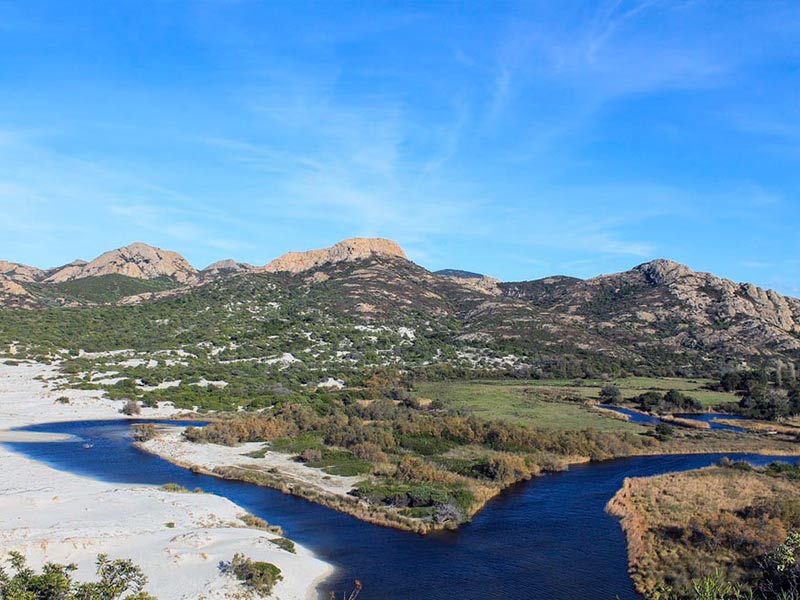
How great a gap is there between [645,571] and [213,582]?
2159cm

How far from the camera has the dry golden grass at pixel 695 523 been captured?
30.2 meters

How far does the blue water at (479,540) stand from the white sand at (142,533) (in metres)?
2.18

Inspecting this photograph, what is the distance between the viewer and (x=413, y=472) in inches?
1916

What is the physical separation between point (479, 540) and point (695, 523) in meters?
12.6

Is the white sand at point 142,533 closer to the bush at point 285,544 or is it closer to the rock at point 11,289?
the bush at point 285,544

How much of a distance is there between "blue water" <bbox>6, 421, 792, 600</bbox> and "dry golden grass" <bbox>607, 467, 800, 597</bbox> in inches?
50.0

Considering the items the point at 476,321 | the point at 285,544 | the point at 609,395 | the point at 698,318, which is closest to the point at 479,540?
the point at 285,544

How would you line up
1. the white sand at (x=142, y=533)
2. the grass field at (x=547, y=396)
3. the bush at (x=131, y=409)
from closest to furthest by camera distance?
the white sand at (x=142, y=533) < the grass field at (x=547, y=396) < the bush at (x=131, y=409)

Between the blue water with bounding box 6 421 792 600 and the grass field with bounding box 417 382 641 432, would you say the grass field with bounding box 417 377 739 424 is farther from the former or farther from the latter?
the blue water with bounding box 6 421 792 600

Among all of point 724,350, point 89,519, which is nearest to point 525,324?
point 724,350

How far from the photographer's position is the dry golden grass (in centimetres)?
3019

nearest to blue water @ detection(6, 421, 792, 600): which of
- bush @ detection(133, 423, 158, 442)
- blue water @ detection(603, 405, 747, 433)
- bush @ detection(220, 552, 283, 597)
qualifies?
bush @ detection(220, 552, 283, 597)

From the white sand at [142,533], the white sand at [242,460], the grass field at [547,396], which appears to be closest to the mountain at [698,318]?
the grass field at [547,396]

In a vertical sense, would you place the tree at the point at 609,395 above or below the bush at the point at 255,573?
above
